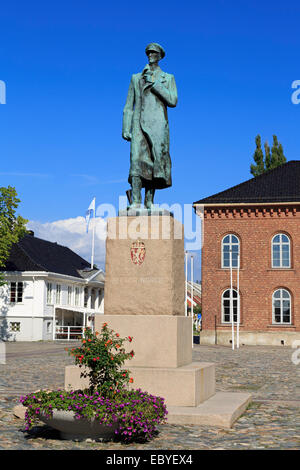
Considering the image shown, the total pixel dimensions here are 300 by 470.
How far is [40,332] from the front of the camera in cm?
3747

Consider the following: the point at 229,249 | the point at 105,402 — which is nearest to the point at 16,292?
the point at 229,249

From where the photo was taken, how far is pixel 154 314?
891 centimetres

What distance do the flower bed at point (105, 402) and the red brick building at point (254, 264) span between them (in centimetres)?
2709

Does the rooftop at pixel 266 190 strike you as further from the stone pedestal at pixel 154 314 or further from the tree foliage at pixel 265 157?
the stone pedestal at pixel 154 314

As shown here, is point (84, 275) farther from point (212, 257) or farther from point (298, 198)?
point (298, 198)

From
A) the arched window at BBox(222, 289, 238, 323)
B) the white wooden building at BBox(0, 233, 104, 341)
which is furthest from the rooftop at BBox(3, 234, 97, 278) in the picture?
the arched window at BBox(222, 289, 238, 323)

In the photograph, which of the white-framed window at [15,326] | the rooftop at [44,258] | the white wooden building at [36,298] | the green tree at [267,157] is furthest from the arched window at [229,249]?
the green tree at [267,157]

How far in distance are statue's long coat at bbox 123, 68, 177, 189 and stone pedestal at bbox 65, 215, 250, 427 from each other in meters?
0.83

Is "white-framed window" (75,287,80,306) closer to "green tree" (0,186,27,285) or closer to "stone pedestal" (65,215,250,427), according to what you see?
"green tree" (0,186,27,285)

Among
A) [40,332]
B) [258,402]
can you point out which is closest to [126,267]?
[258,402]

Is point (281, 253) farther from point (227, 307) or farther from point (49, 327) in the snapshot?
point (49, 327)

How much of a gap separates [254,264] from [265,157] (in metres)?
16.5

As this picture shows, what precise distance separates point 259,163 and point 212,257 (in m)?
16.1

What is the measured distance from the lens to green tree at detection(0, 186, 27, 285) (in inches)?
1314
